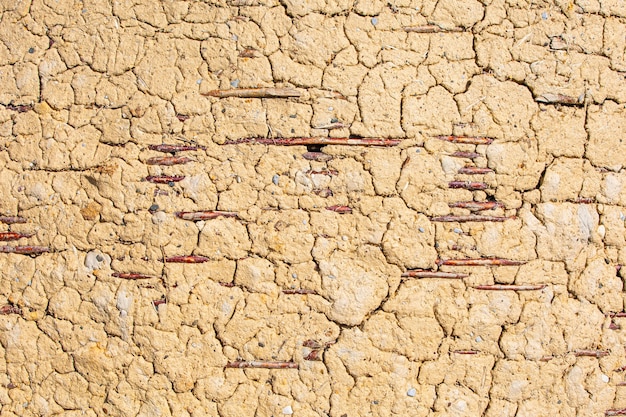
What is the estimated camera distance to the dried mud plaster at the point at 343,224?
6.29 feet

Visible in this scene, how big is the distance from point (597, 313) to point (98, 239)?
190 cm

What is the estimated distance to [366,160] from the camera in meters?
1.93

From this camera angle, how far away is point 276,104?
195cm

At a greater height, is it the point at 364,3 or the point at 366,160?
the point at 364,3

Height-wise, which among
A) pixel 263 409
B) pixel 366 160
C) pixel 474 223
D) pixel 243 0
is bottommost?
pixel 263 409

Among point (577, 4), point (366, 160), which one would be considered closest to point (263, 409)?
point (366, 160)

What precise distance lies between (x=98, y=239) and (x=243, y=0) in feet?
3.46

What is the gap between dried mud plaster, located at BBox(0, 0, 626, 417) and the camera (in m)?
1.92

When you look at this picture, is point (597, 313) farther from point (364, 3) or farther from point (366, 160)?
point (364, 3)

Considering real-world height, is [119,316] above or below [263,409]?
above

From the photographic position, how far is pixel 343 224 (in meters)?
1.92

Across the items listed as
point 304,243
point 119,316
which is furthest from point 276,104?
point 119,316

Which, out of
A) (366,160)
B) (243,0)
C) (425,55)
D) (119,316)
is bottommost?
(119,316)

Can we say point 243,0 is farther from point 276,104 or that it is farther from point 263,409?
point 263,409
